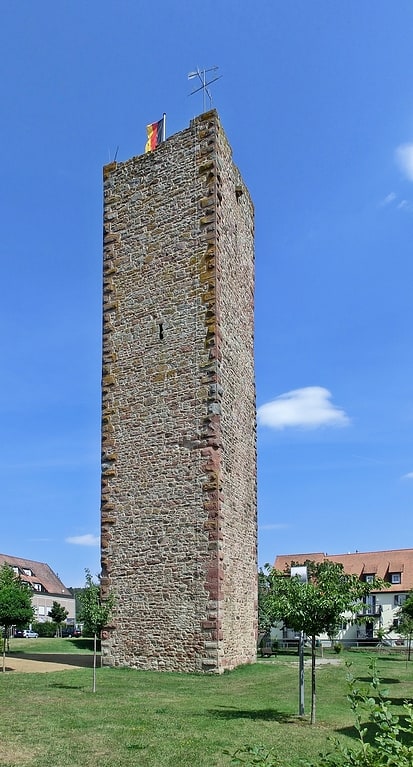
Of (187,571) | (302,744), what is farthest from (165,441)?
(302,744)

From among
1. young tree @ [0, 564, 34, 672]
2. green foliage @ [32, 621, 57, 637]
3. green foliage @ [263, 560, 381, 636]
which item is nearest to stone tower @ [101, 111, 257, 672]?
young tree @ [0, 564, 34, 672]

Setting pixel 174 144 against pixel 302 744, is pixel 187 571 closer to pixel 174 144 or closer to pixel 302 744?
pixel 302 744

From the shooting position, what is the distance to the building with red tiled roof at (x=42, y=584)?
6608 centimetres

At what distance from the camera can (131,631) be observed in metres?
18.3

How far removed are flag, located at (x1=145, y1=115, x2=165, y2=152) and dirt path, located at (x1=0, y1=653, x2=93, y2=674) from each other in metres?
15.2

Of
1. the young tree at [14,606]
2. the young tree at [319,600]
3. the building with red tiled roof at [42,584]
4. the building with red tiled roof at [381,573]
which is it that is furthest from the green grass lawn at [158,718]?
the building with red tiled roof at [42,584]

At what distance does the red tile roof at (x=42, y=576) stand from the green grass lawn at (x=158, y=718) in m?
52.6

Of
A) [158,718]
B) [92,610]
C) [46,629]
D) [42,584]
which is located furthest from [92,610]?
[42,584]

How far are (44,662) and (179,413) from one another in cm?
834

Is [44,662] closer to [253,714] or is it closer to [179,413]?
[179,413]

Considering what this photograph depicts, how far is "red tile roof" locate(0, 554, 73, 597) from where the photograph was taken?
220 feet

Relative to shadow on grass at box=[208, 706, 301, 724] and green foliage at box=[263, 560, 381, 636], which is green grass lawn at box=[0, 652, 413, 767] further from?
green foliage at box=[263, 560, 381, 636]

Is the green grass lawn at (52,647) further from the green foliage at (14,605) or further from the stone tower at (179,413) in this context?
the stone tower at (179,413)

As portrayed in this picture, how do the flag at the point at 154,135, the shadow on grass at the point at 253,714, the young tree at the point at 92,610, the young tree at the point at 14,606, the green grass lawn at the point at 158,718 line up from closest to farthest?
1. the green grass lawn at the point at 158,718
2. the shadow on grass at the point at 253,714
3. the young tree at the point at 92,610
4. the young tree at the point at 14,606
5. the flag at the point at 154,135
